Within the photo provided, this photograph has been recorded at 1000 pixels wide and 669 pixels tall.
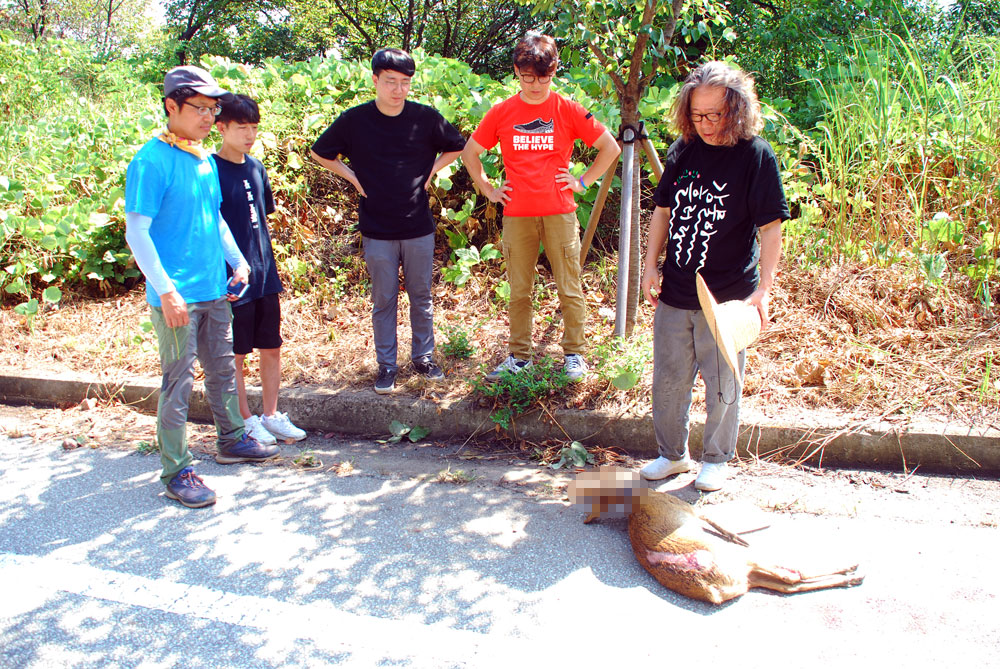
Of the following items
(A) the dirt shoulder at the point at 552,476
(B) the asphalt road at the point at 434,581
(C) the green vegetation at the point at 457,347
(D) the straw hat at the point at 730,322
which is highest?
(D) the straw hat at the point at 730,322

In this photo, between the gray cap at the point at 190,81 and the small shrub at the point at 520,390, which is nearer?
the gray cap at the point at 190,81

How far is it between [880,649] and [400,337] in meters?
3.57

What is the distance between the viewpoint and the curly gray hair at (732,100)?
2918mm

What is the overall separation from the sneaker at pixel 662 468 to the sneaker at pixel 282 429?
1.98 meters

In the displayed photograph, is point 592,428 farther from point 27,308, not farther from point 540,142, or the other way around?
point 27,308

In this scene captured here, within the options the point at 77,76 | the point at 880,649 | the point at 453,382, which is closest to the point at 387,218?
the point at 453,382

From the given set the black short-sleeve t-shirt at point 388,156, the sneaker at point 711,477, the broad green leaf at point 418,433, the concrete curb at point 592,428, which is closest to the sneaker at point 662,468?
the sneaker at point 711,477

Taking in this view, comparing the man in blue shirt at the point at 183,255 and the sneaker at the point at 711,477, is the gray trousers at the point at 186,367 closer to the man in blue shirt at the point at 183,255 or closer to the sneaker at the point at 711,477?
the man in blue shirt at the point at 183,255

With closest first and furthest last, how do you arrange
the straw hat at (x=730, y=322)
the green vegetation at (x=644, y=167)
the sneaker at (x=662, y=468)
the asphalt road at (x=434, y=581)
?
1. the asphalt road at (x=434, y=581)
2. the straw hat at (x=730, y=322)
3. the sneaker at (x=662, y=468)
4. the green vegetation at (x=644, y=167)

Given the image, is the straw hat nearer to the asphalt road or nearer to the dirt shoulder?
the dirt shoulder

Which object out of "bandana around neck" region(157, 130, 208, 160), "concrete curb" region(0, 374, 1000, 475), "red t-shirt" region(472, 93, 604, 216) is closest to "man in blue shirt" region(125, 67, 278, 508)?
"bandana around neck" region(157, 130, 208, 160)

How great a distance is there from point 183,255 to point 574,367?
2.14m

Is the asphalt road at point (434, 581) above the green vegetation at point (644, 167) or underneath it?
underneath

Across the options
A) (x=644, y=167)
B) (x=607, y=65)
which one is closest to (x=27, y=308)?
(x=607, y=65)
